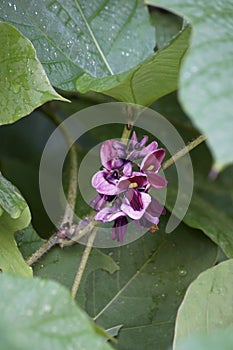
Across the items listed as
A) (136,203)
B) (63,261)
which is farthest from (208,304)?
(63,261)

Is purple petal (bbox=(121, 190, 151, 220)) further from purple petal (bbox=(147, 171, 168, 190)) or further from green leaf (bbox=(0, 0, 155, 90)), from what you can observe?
green leaf (bbox=(0, 0, 155, 90))

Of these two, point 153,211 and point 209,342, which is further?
point 153,211

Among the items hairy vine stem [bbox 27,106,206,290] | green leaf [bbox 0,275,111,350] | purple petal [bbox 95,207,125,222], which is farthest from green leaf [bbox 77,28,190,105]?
green leaf [bbox 0,275,111,350]

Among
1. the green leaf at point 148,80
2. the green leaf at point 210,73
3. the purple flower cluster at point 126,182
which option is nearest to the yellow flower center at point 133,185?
the purple flower cluster at point 126,182

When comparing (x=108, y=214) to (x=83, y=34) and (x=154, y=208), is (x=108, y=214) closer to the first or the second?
(x=154, y=208)

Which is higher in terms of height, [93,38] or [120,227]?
[93,38]

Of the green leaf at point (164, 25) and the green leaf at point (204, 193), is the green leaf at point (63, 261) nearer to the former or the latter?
the green leaf at point (204, 193)

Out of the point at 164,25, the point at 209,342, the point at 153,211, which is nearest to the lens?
the point at 209,342

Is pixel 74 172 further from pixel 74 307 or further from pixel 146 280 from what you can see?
pixel 74 307

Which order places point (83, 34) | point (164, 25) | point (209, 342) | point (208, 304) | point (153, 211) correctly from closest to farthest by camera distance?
point (209, 342) < point (208, 304) < point (153, 211) < point (83, 34) < point (164, 25)
